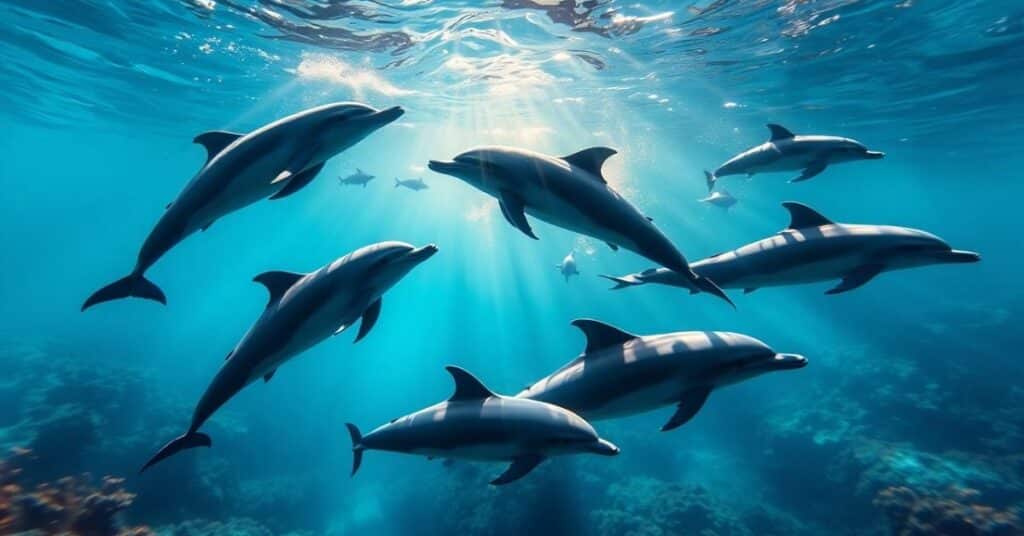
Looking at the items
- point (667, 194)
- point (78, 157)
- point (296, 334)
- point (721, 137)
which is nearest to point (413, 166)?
point (721, 137)

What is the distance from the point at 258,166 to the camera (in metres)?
4.06

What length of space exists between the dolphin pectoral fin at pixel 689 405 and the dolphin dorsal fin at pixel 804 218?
224 centimetres

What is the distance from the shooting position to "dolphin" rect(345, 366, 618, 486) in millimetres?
4023

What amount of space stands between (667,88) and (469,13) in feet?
39.8

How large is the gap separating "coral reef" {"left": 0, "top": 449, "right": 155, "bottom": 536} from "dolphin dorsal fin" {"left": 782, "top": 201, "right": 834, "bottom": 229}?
1121 centimetres

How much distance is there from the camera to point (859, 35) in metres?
16.8

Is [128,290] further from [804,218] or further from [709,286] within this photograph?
[804,218]

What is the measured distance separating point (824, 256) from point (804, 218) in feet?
1.63

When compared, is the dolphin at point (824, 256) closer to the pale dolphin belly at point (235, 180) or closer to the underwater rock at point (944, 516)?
the pale dolphin belly at point (235, 180)

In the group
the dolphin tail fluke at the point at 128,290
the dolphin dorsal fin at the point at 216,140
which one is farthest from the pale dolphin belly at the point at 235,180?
the dolphin tail fluke at the point at 128,290

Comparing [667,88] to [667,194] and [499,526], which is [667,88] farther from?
[667,194]

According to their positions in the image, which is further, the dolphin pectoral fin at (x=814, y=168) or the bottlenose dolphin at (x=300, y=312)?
the dolphin pectoral fin at (x=814, y=168)

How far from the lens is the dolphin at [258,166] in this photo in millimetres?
4074

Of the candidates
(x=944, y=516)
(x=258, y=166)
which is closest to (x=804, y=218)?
(x=258, y=166)
